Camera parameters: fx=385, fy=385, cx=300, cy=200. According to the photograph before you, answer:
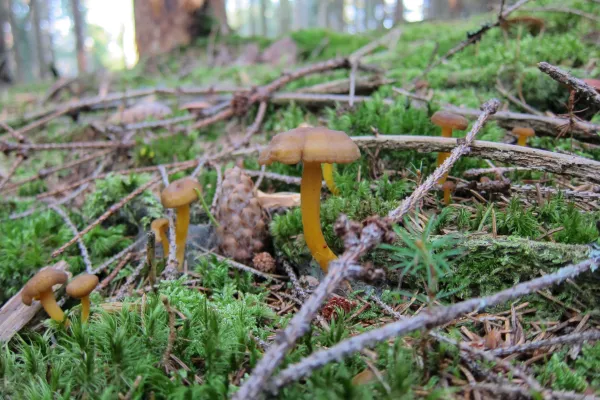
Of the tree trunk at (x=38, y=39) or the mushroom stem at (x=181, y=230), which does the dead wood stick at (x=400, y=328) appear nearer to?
the mushroom stem at (x=181, y=230)

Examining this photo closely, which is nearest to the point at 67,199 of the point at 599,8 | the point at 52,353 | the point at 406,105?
the point at 52,353

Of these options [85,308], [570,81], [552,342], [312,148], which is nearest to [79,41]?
[85,308]

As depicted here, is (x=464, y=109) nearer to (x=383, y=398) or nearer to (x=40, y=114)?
(x=383, y=398)

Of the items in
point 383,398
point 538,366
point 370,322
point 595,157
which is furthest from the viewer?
point 595,157

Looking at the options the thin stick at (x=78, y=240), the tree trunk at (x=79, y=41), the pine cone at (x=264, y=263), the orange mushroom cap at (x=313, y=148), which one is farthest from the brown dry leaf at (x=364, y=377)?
the tree trunk at (x=79, y=41)

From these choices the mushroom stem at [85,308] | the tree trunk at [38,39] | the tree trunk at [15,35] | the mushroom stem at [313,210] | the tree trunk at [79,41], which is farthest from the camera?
the tree trunk at [38,39]

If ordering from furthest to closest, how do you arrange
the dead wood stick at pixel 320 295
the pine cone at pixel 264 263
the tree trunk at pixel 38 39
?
the tree trunk at pixel 38 39 < the pine cone at pixel 264 263 < the dead wood stick at pixel 320 295

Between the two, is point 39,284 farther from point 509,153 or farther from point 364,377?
point 509,153

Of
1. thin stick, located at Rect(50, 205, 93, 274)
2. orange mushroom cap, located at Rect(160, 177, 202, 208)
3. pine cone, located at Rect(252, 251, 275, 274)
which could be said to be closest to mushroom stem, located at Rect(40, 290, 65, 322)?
thin stick, located at Rect(50, 205, 93, 274)
